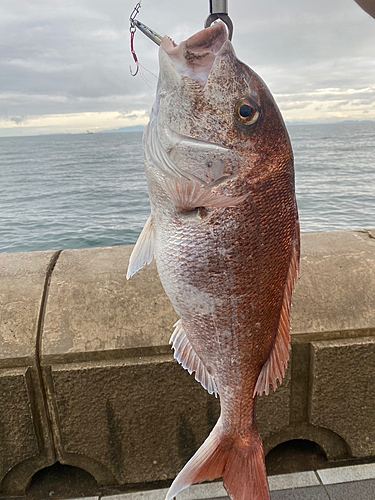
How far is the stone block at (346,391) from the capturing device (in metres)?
2.71

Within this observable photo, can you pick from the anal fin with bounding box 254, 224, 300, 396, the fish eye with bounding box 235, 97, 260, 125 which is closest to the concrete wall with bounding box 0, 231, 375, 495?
the anal fin with bounding box 254, 224, 300, 396

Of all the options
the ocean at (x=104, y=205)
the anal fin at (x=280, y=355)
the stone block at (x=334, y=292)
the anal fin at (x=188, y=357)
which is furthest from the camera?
the ocean at (x=104, y=205)

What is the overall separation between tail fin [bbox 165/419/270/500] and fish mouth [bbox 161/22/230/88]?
1397 millimetres

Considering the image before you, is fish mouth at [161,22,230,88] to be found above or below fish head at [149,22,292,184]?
above

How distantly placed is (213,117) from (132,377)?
69.9 inches

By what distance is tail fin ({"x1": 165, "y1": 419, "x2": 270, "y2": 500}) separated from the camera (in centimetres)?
168

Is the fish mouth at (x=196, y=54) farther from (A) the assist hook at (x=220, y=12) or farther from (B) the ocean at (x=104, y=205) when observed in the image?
(B) the ocean at (x=104, y=205)

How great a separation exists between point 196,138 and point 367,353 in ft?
6.63

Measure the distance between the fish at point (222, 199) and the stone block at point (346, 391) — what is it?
1.24 meters

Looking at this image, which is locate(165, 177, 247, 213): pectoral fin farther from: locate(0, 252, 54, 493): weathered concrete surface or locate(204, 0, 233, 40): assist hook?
locate(0, 252, 54, 493): weathered concrete surface

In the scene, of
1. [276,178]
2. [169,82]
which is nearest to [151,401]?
[276,178]

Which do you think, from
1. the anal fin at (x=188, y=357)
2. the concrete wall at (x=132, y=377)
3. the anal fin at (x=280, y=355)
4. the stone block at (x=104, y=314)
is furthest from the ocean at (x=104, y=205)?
the anal fin at (x=280, y=355)

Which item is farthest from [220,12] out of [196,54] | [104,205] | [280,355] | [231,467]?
[104,205]

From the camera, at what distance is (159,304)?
2723 mm
